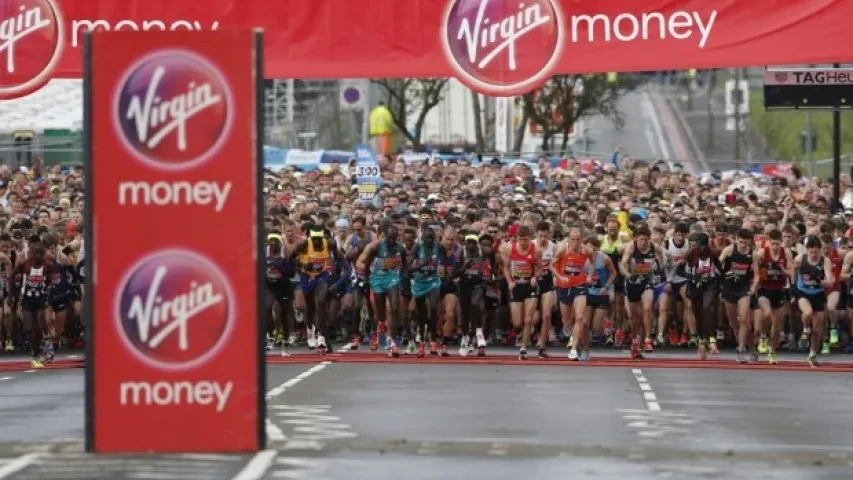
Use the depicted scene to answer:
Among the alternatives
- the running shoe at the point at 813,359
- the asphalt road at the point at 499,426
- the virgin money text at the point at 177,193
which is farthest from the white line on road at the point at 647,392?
the virgin money text at the point at 177,193

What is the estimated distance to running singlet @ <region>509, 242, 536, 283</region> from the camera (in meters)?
26.4

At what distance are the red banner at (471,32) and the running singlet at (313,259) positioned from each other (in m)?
12.7

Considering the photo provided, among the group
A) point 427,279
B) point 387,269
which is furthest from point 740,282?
point 387,269

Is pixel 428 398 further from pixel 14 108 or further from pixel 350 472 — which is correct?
pixel 14 108

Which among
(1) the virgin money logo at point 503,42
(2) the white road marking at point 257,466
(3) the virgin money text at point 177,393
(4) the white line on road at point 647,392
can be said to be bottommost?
(4) the white line on road at point 647,392

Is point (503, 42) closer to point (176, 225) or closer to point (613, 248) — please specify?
point (176, 225)

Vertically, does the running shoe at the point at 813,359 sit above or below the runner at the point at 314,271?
below

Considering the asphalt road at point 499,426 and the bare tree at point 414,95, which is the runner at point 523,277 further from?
the bare tree at point 414,95

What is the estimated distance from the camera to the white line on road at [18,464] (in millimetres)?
13234

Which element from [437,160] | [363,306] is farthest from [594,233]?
[437,160]

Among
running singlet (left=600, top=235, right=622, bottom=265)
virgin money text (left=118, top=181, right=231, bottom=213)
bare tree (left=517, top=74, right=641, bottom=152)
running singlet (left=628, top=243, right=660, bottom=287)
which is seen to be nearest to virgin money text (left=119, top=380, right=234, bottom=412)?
virgin money text (left=118, top=181, right=231, bottom=213)

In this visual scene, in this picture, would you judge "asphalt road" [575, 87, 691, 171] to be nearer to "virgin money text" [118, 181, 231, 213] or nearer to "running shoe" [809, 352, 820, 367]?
"running shoe" [809, 352, 820, 367]

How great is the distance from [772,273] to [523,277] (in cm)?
319

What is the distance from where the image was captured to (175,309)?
11.2m
